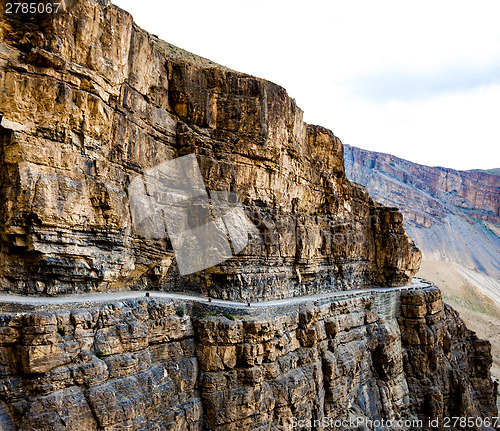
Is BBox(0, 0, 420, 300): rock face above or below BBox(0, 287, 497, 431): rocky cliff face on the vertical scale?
above

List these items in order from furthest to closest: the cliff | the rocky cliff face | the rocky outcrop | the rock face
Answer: the rocky outcrop
the rock face
the cliff
the rocky cliff face

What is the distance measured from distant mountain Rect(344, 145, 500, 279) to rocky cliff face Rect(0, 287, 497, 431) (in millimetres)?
74243

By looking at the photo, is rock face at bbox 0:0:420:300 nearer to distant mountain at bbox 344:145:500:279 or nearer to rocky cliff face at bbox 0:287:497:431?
rocky cliff face at bbox 0:287:497:431

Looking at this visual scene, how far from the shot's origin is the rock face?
15617 mm

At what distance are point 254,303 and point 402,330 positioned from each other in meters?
18.1

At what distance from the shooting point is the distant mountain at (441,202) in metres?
104

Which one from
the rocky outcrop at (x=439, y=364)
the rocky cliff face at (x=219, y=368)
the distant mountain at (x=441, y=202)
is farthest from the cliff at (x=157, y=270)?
the distant mountain at (x=441, y=202)

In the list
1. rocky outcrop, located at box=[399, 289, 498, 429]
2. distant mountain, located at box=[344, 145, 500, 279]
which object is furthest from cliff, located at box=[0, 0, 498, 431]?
distant mountain, located at box=[344, 145, 500, 279]

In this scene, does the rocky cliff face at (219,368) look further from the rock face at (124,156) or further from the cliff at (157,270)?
the rock face at (124,156)

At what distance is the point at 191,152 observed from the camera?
23.5m

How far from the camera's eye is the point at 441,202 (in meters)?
123

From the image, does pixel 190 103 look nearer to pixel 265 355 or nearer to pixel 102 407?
pixel 265 355

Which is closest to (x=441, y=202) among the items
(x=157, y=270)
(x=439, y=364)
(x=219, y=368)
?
(x=439, y=364)

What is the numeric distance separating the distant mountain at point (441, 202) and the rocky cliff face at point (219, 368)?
244 ft
